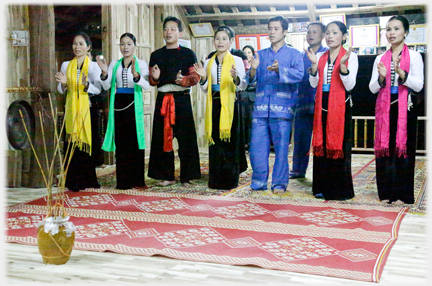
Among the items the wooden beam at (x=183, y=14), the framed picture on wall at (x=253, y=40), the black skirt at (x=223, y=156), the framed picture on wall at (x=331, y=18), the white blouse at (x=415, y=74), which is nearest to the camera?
the white blouse at (x=415, y=74)

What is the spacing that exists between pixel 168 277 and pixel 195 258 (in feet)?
1.01

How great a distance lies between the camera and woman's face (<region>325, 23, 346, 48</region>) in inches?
170

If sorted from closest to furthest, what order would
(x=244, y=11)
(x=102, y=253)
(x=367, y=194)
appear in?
1. (x=102, y=253)
2. (x=367, y=194)
3. (x=244, y=11)

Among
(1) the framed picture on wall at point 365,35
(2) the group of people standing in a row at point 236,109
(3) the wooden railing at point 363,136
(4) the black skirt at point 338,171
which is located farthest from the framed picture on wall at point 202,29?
(4) the black skirt at point 338,171

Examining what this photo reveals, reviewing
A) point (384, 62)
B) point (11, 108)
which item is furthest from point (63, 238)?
Result: point (384, 62)

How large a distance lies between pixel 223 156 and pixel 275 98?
2.58ft

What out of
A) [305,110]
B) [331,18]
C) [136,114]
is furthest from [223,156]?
[331,18]

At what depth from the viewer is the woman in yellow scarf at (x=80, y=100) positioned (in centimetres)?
476

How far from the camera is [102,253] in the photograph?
2916mm

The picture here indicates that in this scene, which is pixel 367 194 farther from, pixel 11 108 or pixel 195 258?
pixel 11 108

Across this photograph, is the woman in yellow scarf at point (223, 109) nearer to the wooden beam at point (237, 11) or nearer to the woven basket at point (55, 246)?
the woven basket at point (55, 246)

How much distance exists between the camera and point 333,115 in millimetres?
4355

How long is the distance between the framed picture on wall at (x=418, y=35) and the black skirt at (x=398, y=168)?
327 centimetres

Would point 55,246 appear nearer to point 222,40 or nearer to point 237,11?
point 222,40
